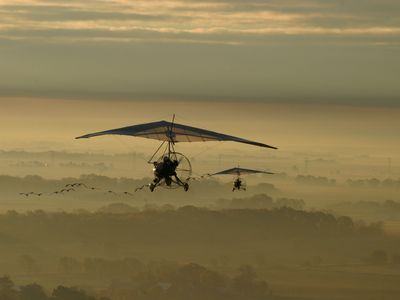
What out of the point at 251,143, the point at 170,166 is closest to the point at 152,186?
the point at 170,166

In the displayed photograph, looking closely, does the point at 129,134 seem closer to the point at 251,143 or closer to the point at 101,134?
the point at 101,134

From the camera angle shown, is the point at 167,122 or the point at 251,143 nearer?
the point at 251,143

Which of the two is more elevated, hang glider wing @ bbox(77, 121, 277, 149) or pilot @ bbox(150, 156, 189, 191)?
hang glider wing @ bbox(77, 121, 277, 149)

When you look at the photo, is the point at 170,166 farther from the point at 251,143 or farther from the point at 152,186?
A: the point at 251,143

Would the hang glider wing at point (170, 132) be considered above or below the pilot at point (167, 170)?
above

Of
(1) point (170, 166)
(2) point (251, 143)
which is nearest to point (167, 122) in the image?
(1) point (170, 166)

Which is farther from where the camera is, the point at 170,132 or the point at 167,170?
the point at 170,132

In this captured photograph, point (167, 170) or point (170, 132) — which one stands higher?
point (170, 132)

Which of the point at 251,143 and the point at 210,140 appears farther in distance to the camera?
the point at 210,140
